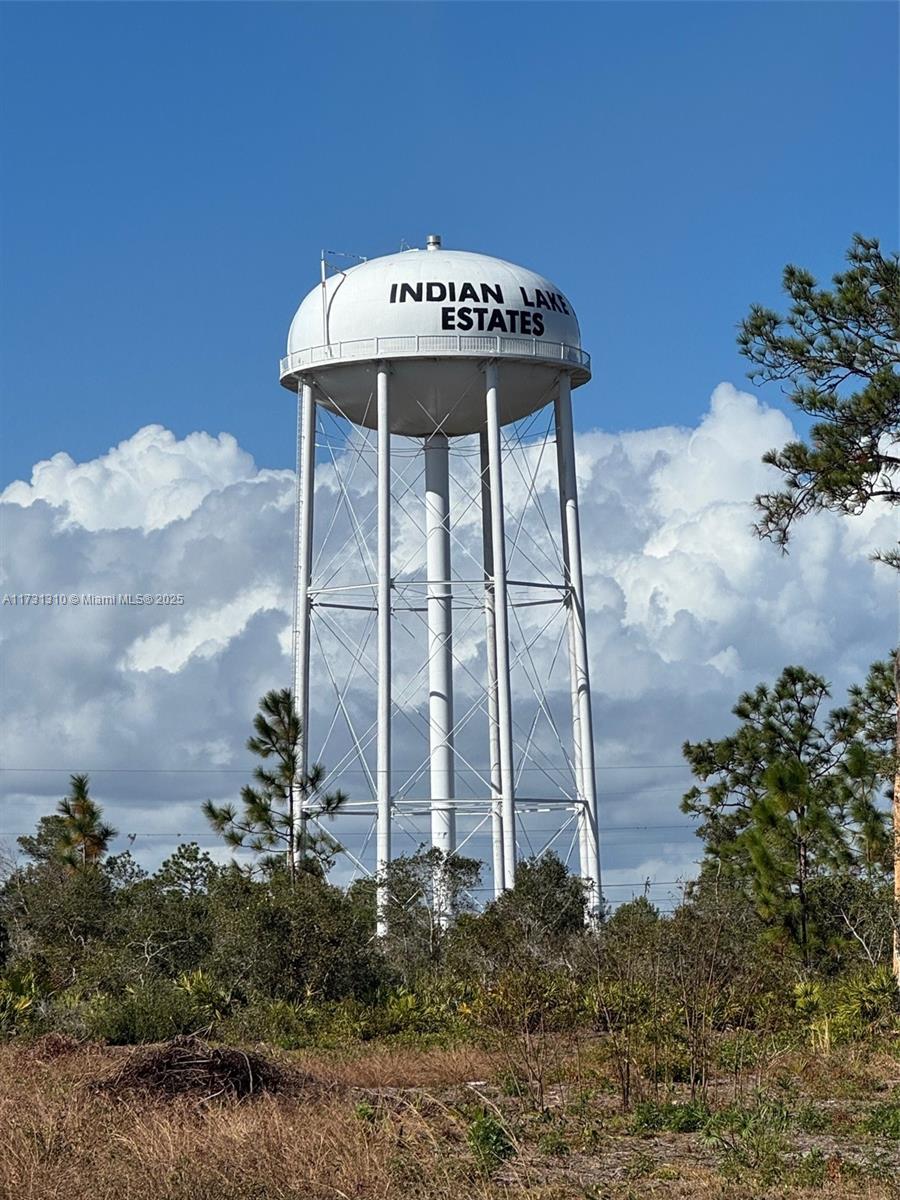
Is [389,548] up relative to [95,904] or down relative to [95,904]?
up

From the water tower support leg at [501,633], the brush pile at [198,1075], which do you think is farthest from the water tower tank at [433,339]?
the brush pile at [198,1075]

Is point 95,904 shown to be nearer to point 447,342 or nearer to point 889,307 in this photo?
point 447,342

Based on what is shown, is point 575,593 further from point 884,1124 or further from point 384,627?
point 884,1124

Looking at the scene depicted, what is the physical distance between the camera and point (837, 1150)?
16.9 metres

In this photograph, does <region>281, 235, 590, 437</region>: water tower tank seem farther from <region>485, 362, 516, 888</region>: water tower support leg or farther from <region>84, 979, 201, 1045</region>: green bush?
<region>84, 979, 201, 1045</region>: green bush

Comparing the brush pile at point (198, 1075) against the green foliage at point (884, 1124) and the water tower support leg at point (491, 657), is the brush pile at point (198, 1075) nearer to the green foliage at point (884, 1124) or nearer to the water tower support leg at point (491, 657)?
the green foliage at point (884, 1124)

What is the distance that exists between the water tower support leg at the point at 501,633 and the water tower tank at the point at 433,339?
86 centimetres

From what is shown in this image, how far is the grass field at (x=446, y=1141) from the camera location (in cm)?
1448

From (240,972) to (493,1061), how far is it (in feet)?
29.3

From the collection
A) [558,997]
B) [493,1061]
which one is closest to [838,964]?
[558,997]

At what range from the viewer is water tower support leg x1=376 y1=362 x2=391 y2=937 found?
131ft

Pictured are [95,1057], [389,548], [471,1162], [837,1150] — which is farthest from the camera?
[389,548]

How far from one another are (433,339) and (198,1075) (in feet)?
80.9

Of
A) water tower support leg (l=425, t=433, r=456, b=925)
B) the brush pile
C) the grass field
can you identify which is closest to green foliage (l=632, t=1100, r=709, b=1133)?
the grass field
